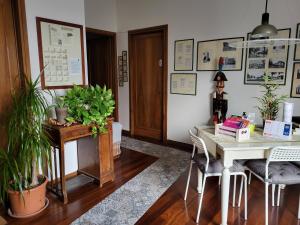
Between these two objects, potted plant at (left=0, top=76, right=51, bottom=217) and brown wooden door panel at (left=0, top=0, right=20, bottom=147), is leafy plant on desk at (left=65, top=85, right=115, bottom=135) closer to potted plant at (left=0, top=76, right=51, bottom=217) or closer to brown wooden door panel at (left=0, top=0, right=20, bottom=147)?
potted plant at (left=0, top=76, right=51, bottom=217)

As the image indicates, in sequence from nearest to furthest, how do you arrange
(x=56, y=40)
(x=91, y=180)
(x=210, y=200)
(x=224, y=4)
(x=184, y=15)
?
(x=210, y=200) < (x=56, y=40) < (x=91, y=180) < (x=224, y=4) < (x=184, y=15)

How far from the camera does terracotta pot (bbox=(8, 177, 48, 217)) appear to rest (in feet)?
6.63

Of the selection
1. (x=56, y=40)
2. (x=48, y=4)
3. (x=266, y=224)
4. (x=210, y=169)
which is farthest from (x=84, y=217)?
(x=48, y=4)

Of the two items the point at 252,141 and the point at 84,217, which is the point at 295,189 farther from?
the point at 84,217

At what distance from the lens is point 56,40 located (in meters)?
2.54

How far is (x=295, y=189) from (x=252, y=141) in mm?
1193

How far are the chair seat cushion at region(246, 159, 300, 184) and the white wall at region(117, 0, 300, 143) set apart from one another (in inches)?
47.5

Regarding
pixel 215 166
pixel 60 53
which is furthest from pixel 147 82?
pixel 215 166

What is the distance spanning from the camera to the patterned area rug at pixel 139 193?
204 centimetres

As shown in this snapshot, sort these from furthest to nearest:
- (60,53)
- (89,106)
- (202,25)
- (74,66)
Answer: (202,25) → (74,66) → (60,53) → (89,106)

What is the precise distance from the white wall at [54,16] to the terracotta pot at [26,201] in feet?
2.27

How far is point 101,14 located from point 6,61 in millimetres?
2429

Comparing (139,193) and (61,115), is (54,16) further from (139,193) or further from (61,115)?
(139,193)

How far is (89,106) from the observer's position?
2.34 metres
